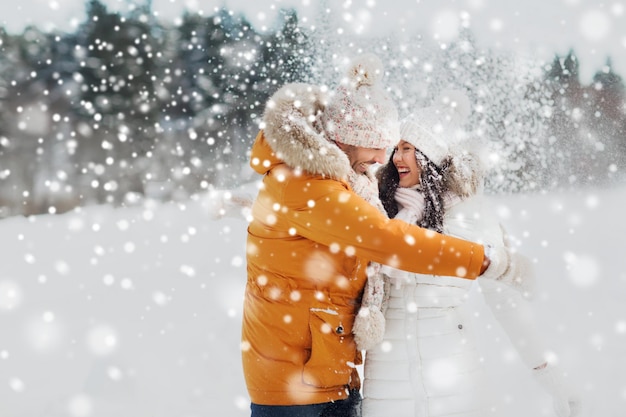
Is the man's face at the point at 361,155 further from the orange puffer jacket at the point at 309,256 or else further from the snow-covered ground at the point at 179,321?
the snow-covered ground at the point at 179,321

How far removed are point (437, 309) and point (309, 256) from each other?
65 cm

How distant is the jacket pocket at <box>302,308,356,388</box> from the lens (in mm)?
2164

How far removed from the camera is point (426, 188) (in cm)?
259

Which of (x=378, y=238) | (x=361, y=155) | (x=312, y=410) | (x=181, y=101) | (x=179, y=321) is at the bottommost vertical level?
(x=312, y=410)

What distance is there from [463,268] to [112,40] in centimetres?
1968

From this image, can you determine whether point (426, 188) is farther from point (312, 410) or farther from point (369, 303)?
point (312, 410)

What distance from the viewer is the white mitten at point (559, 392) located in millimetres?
2664

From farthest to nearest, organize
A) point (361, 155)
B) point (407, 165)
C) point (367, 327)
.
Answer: point (407, 165) → point (361, 155) → point (367, 327)

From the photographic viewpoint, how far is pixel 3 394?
489cm

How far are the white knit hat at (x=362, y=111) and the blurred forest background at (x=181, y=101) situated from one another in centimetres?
1599

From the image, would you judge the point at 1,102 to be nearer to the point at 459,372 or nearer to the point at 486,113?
the point at 486,113

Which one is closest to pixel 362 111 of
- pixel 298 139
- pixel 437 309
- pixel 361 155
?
pixel 361 155

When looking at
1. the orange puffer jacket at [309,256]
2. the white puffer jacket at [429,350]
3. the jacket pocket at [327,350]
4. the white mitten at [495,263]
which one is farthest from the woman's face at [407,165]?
the jacket pocket at [327,350]

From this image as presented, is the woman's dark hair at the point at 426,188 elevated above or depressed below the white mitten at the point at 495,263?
above
